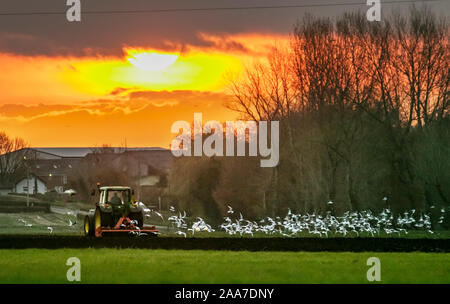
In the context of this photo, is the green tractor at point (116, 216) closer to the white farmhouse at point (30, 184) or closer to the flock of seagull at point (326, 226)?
the flock of seagull at point (326, 226)

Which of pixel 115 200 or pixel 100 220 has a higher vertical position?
pixel 115 200

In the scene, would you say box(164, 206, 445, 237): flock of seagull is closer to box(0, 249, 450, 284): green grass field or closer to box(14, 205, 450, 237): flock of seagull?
box(14, 205, 450, 237): flock of seagull

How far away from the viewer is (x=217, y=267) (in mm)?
23109

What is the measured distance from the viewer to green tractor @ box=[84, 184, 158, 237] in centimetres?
3381

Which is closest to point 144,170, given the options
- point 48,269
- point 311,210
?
point 311,210

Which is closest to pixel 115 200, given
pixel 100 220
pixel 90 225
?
pixel 100 220

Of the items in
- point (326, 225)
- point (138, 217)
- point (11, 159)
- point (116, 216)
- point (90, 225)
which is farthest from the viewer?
point (11, 159)

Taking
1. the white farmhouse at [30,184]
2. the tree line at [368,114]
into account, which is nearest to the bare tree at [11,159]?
the white farmhouse at [30,184]

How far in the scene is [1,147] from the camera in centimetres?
10219

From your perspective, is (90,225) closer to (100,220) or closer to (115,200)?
(100,220)

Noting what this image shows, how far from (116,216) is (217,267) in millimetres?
12910

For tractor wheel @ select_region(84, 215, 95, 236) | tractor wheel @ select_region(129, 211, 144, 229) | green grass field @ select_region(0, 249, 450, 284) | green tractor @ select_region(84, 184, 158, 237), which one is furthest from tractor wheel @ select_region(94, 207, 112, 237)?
green grass field @ select_region(0, 249, 450, 284)

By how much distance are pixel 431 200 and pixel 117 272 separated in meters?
32.7

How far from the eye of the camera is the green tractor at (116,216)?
A: 111 feet
